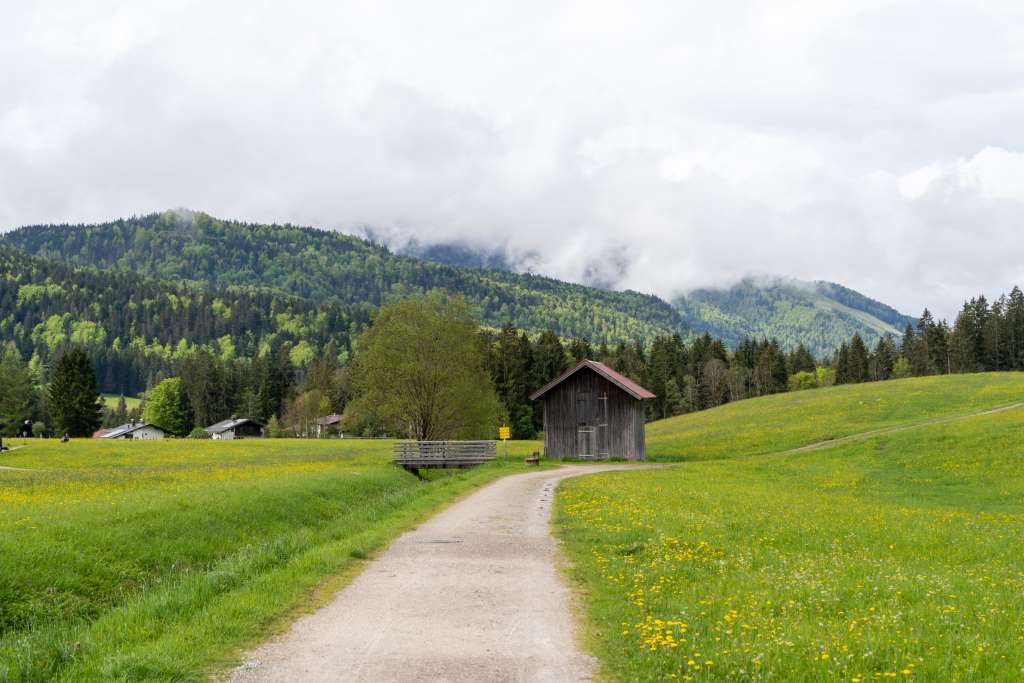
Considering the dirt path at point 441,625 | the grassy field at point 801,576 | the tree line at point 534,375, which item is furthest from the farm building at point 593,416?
the dirt path at point 441,625

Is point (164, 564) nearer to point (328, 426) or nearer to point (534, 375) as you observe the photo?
point (534, 375)

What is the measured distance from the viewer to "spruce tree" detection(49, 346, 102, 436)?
118 m

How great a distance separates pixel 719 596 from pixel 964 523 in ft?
53.0

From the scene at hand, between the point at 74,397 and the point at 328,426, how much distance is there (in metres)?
53.9

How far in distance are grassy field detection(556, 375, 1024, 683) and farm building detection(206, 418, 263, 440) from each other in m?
127

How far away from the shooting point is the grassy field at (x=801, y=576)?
9.02 meters

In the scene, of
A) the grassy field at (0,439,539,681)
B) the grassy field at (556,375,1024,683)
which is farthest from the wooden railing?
the grassy field at (0,439,539,681)

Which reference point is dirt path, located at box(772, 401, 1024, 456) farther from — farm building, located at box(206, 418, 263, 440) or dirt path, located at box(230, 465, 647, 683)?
farm building, located at box(206, 418, 263, 440)

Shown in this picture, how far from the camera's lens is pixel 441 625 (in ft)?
36.4

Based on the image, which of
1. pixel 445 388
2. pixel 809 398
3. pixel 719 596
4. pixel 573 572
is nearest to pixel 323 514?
pixel 573 572

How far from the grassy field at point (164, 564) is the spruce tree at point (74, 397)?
9749 centimetres

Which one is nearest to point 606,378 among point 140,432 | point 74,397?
point 74,397

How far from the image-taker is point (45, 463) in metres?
54.4

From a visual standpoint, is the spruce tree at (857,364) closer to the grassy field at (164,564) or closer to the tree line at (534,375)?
the tree line at (534,375)
